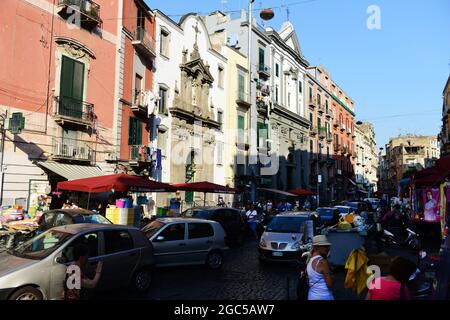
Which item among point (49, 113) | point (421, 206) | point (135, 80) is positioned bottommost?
point (421, 206)

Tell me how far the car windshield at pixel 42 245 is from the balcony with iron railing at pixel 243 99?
27.6 m

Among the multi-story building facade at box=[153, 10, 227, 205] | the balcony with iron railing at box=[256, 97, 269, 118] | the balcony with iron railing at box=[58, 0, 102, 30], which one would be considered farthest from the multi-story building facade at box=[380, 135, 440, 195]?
the balcony with iron railing at box=[58, 0, 102, 30]

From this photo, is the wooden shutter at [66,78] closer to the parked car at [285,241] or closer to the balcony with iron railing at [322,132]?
the parked car at [285,241]

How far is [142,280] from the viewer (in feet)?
28.6

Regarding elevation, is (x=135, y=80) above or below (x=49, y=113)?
above

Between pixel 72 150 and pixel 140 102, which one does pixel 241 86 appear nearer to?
pixel 140 102

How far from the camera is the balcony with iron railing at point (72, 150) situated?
58.1 ft

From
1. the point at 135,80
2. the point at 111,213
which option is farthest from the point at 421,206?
the point at 135,80

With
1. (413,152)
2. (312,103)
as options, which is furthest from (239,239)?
(413,152)

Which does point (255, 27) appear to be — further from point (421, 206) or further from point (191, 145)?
point (421, 206)

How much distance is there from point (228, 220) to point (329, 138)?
43756mm

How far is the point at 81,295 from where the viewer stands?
209 inches

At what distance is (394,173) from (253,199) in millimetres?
88710
